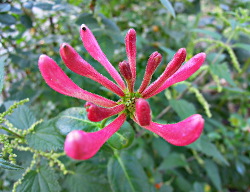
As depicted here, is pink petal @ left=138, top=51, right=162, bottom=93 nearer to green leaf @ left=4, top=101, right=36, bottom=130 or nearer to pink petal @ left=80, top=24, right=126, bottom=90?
pink petal @ left=80, top=24, right=126, bottom=90

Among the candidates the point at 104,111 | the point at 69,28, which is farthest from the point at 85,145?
the point at 69,28

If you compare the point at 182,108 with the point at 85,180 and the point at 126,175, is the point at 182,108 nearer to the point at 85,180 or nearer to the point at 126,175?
the point at 126,175

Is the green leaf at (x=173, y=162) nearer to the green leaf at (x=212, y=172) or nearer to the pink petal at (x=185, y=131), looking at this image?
the green leaf at (x=212, y=172)

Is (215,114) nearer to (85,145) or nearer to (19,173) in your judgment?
(19,173)

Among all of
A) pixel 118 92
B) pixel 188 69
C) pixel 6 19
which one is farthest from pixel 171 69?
pixel 6 19

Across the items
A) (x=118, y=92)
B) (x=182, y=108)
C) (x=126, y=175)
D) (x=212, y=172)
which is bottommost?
(x=212, y=172)

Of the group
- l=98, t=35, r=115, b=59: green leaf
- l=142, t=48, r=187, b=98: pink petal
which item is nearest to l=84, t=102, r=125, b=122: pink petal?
l=142, t=48, r=187, b=98: pink petal

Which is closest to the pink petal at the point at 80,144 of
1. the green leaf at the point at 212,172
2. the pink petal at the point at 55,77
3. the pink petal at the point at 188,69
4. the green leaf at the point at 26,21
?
the pink petal at the point at 55,77
